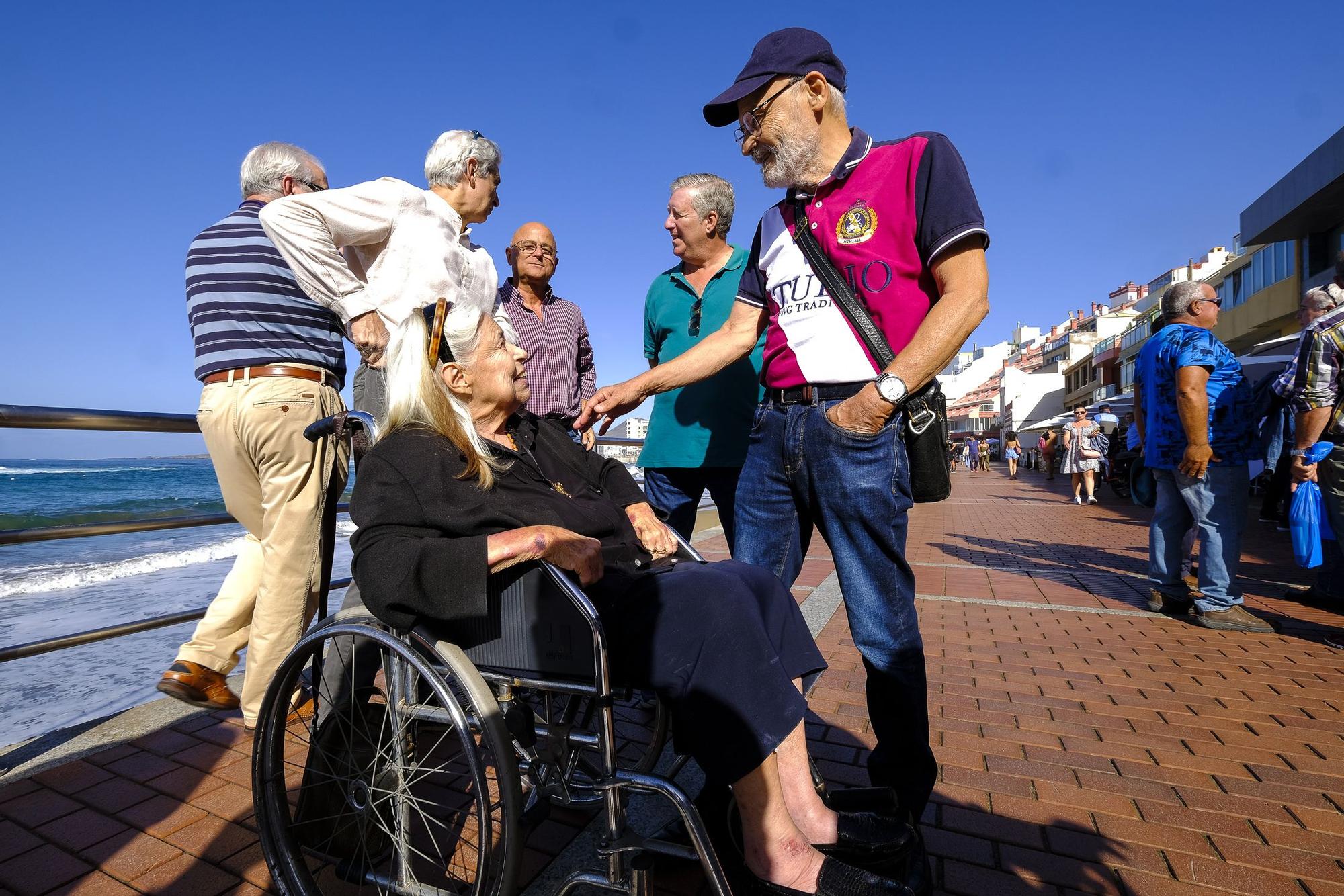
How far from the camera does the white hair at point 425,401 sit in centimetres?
183

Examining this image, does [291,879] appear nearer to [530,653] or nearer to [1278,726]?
[530,653]

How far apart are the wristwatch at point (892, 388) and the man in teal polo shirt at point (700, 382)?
120 cm

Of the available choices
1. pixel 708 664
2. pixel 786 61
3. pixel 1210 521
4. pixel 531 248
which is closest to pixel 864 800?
pixel 708 664

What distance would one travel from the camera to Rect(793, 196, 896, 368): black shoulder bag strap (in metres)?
1.84

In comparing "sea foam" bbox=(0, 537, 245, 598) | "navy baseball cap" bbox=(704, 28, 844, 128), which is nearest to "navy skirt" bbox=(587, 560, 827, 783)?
"navy baseball cap" bbox=(704, 28, 844, 128)

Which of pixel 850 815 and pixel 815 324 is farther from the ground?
pixel 815 324

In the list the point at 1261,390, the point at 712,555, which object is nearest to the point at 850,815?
the point at 1261,390

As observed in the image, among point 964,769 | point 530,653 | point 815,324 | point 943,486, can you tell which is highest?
point 815,324

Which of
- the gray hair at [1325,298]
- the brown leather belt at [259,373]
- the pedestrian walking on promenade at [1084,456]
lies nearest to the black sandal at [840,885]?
the brown leather belt at [259,373]

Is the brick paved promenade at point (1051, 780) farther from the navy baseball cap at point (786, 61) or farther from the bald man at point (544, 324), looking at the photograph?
the navy baseball cap at point (786, 61)

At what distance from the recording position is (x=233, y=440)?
262cm

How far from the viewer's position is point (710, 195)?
126 inches

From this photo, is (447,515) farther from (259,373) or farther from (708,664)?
(259,373)

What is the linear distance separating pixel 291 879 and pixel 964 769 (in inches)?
77.9
